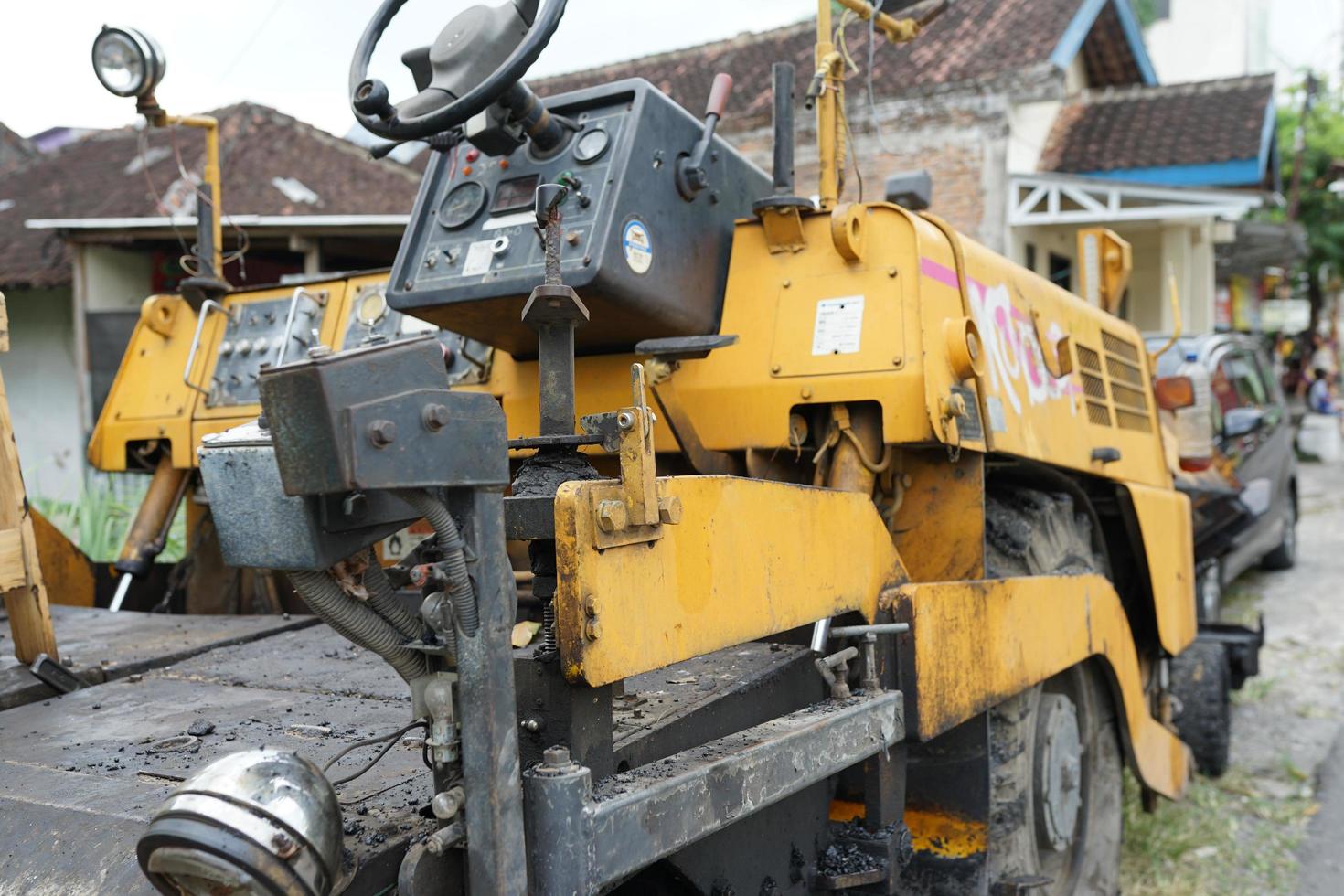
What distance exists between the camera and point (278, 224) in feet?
29.5

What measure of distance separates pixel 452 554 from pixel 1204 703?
4703 millimetres

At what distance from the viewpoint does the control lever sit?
312cm

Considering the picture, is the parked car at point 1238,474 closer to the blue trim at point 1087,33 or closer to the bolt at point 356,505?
the bolt at point 356,505

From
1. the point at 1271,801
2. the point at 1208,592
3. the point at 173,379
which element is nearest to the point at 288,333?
the point at 173,379

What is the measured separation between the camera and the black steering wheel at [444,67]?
241cm

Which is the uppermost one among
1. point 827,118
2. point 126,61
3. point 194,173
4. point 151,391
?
point 194,173

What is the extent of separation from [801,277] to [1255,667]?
385 cm

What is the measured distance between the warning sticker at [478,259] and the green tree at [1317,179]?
20352mm

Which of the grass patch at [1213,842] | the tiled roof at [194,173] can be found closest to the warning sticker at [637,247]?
the grass patch at [1213,842]

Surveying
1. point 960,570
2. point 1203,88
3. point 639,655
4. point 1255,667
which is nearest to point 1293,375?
point 1203,88

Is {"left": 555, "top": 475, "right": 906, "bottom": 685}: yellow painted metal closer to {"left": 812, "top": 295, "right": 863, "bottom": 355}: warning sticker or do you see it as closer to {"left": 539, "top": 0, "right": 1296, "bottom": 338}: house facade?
{"left": 812, "top": 295, "right": 863, "bottom": 355}: warning sticker

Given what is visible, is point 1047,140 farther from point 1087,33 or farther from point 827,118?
point 827,118

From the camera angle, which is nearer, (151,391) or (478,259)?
(478,259)

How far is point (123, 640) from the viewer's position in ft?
11.1
